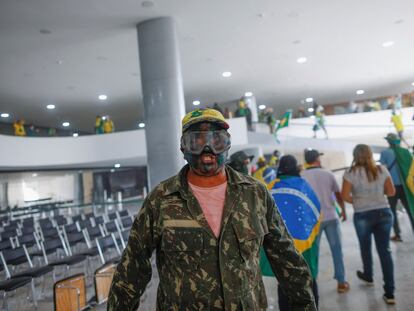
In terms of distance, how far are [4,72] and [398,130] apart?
17.2 metres

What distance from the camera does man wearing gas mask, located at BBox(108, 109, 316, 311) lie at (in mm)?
1361

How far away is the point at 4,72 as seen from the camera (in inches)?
444

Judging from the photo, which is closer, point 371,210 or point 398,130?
point 371,210

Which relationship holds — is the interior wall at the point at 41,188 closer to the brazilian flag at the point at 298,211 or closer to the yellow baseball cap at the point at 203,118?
the brazilian flag at the point at 298,211

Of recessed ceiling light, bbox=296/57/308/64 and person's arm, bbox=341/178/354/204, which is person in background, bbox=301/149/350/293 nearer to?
person's arm, bbox=341/178/354/204

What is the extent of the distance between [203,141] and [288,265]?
65 centimetres

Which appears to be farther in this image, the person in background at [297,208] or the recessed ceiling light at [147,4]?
the recessed ceiling light at [147,4]

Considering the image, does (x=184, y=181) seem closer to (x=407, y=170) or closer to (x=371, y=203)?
(x=371, y=203)

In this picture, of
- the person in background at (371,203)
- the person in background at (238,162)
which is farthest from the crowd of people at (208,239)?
the person in background at (371,203)

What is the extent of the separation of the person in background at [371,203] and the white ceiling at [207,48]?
5.20 m

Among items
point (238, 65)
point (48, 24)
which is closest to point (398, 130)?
point (238, 65)

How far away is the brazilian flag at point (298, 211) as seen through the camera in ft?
9.52

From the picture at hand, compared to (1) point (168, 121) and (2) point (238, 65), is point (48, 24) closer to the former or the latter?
(1) point (168, 121)

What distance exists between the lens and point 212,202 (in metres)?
1.47
